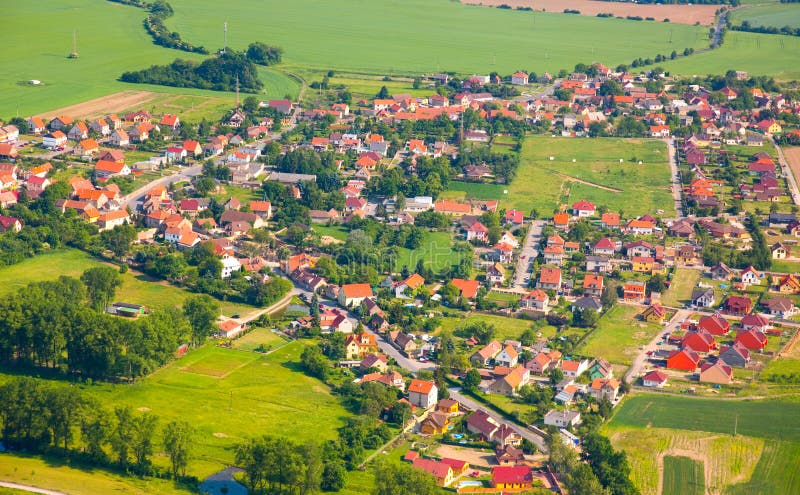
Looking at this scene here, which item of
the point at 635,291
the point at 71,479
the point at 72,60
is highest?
the point at 72,60

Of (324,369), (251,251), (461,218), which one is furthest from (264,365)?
(461,218)

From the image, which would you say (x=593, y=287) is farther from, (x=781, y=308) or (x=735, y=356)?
(x=735, y=356)

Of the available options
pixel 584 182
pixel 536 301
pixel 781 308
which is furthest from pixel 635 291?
pixel 584 182

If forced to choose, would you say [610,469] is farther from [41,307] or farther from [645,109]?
[645,109]

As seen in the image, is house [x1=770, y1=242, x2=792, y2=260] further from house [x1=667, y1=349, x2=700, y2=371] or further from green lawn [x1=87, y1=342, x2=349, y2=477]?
green lawn [x1=87, y1=342, x2=349, y2=477]

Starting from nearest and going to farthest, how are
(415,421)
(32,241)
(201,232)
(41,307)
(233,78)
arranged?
1. (415,421)
2. (41,307)
3. (32,241)
4. (201,232)
5. (233,78)

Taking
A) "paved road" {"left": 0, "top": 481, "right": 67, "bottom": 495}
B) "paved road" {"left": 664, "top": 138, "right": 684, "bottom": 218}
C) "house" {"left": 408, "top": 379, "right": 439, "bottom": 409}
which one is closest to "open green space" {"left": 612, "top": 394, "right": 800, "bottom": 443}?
"house" {"left": 408, "top": 379, "right": 439, "bottom": 409}
